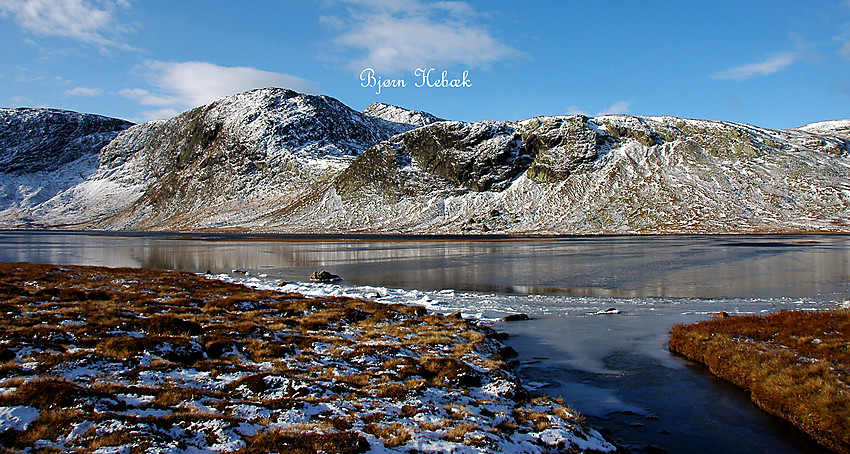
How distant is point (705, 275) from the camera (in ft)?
165

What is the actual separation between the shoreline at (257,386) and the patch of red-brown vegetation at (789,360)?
22.6 ft

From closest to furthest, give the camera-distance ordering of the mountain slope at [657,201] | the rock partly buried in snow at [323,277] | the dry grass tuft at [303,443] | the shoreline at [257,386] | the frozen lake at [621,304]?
the dry grass tuft at [303,443] < the shoreline at [257,386] < the frozen lake at [621,304] < the rock partly buried in snow at [323,277] < the mountain slope at [657,201]

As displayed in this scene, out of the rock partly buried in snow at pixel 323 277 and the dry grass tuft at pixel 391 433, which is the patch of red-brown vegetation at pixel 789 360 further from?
the rock partly buried in snow at pixel 323 277

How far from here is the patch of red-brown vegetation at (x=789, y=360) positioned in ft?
45.4

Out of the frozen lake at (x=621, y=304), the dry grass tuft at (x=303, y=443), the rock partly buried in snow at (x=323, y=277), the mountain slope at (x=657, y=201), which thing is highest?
the mountain slope at (x=657, y=201)

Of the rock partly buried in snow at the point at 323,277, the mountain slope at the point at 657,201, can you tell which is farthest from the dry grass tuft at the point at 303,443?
the mountain slope at the point at 657,201

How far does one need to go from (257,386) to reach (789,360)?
753 inches

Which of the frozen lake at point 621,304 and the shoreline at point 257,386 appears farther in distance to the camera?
the frozen lake at point 621,304

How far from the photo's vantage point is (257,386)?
46.6ft

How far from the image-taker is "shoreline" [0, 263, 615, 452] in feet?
34.4

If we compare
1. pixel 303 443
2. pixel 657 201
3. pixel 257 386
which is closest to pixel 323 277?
pixel 257 386

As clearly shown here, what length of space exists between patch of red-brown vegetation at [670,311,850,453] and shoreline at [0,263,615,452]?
6880 mm

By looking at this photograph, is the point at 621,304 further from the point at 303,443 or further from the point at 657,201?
the point at 657,201

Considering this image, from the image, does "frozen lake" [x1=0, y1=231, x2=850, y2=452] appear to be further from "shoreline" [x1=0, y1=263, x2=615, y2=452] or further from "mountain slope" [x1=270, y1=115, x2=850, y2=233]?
"mountain slope" [x1=270, y1=115, x2=850, y2=233]
